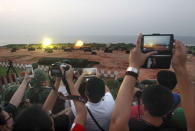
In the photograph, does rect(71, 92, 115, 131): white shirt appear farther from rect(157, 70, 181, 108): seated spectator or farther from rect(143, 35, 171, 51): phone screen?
rect(143, 35, 171, 51): phone screen

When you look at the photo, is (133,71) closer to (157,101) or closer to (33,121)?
(157,101)

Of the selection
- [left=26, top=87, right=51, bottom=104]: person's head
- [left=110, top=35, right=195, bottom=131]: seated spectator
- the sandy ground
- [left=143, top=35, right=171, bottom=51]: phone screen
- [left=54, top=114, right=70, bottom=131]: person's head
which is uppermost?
[left=143, top=35, right=171, bottom=51]: phone screen

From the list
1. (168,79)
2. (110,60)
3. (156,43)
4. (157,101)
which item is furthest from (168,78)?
(110,60)

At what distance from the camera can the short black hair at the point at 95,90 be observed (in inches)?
157

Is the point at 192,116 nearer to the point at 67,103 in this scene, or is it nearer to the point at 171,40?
the point at 171,40

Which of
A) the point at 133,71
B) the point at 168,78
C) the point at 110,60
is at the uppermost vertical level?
the point at 133,71

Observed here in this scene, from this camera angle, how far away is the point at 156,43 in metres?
3.46

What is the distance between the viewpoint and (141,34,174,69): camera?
10.5 feet

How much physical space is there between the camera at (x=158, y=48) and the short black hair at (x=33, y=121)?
3.42 feet

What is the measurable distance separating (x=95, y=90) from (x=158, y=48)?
100 cm

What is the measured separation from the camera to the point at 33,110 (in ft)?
8.95

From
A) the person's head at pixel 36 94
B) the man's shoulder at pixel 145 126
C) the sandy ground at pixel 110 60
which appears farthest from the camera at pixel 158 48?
the sandy ground at pixel 110 60

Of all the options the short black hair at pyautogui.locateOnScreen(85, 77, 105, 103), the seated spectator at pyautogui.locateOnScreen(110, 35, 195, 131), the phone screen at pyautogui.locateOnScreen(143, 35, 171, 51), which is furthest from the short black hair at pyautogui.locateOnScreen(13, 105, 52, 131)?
the short black hair at pyautogui.locateOnScreen(85, 77, 105, 103)

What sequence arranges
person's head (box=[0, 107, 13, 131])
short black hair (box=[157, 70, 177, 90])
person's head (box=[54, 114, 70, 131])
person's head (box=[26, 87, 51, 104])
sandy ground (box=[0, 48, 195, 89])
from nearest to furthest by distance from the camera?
person's head (box=[0, 107, 13, 131]) → person's head (box=[54, 114, 70, 131]) → short black hair (box=[157, 70, 177, 90]) → person's head (box=[26, 87, 51, 104]) → sandy ground (box=[0, 48, 195, 89])
